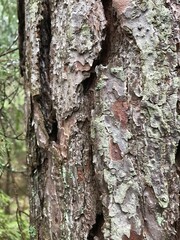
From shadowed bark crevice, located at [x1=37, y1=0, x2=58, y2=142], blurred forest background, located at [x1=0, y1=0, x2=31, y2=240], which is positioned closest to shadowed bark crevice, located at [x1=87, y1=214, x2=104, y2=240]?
shadowed bark crevice, located at [x1=37, y1=0, x2=58, y2=142]

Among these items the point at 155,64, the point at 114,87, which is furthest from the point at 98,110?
the point at 155,64

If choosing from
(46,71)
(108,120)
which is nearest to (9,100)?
(46,71)

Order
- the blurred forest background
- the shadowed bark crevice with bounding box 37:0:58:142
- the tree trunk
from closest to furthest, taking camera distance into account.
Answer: the tree trunk
the shadowed bark crevice with bounding box 37:0:58:142
the blurred forest background

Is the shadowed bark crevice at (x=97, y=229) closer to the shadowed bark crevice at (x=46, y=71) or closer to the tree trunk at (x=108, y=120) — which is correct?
the tree trunk at (x=108, y=120)

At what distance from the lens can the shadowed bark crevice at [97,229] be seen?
960mm

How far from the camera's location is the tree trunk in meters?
0.92

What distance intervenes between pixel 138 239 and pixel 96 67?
406mm

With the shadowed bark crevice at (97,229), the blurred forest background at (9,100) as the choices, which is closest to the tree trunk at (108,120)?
the shadowed bark crevice at (97,229)

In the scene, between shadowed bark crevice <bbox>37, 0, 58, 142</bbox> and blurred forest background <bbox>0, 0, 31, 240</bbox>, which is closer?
shadowed bark crevice <bbox>37, 0, 58, 142</bbox>

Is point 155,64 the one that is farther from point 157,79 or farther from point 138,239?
point 138,239

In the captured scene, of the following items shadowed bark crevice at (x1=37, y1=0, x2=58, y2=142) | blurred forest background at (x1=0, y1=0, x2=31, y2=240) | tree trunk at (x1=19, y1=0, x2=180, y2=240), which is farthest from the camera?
blurred forest background at (x1=0, y1=0, x2=31, y2=240)

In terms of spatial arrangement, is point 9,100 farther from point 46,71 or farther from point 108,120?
point 108,120

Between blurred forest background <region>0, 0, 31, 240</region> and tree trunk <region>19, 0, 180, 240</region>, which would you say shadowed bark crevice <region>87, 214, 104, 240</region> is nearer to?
tree trunk <region>19, 0, 180, 240</region>

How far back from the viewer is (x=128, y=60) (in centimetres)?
97
